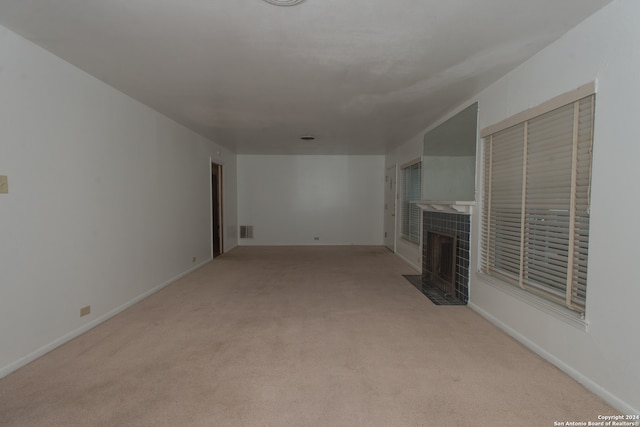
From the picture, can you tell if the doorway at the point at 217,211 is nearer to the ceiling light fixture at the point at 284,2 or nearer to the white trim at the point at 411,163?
the white trim at the point at 411,163

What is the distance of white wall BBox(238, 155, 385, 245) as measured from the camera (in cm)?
860

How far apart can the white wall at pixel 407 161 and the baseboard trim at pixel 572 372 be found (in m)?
2.59

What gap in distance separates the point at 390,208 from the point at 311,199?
80.7 inches

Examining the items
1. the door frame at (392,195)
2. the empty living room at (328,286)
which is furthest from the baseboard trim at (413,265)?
the empty living room at (328,286)

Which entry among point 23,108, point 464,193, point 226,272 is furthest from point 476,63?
point 226,272

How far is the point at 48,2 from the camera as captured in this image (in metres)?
1.92

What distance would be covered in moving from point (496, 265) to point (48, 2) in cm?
406

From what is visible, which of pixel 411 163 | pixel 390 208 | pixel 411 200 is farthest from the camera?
pixel 390 208

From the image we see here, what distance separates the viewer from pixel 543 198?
2.56m

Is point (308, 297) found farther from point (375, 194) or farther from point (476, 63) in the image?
point (375, 194)

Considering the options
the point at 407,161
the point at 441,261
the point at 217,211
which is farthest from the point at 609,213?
the point at 217,211

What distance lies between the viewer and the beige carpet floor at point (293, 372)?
6.12 feet

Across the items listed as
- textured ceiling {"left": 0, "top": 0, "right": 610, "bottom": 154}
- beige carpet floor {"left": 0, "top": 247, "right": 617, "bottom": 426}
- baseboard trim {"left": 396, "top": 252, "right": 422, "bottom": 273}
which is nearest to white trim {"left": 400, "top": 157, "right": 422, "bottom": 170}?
textured ceiling {"left": 0, "top": 0, "right": 610, "bottom": 154}

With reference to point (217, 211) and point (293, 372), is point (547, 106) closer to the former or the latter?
point (293, 372)
